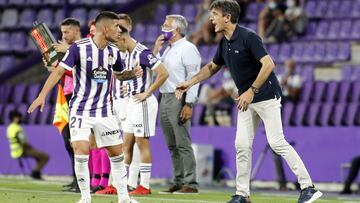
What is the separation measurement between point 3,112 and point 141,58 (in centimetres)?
984

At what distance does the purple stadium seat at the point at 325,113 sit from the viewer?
60.2 ft

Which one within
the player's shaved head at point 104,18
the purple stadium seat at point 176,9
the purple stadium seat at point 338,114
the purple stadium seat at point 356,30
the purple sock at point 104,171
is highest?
the purple stadium seat at point 176,9

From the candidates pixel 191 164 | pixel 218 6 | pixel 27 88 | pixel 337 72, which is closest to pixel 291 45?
pixel 337 72

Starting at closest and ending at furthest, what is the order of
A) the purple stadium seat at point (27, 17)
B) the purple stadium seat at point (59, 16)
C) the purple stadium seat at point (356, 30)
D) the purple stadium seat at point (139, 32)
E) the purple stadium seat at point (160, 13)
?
the purple stadium seat at point (356, 30) → the purple stadium seat at point (139, 32) → the purple stadium seat at point (160, 13) → the purple stadium seat at point (59, 16) → the purple stadium seat at point (27, 17)

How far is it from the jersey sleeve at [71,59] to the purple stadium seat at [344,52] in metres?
10.3

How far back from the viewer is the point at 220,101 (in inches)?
771

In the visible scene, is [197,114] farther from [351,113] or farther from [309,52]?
[351,113]

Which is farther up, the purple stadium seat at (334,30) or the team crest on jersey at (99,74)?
the purple stadium seat at (334,30)

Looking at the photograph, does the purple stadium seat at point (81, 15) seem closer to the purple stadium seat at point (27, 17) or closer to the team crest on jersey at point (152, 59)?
the purple stadium seat at point (27, 17)

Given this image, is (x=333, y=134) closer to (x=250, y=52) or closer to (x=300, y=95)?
(x=300, y=95)

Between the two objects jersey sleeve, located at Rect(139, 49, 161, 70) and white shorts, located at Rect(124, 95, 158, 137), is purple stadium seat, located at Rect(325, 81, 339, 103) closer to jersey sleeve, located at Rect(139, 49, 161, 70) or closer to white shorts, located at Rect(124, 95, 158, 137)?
white shorts, located at Rect(124, 95, 158, 137)

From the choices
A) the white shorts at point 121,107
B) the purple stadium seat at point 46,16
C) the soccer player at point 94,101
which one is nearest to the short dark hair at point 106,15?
the soccer player at point 94,101

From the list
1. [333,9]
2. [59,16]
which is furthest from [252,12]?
[59,16]

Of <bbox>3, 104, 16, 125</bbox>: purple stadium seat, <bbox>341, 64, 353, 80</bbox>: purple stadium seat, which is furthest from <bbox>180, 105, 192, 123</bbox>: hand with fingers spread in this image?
<bbox>3, 104, 16, 125</bbox>: purple stadium seat
